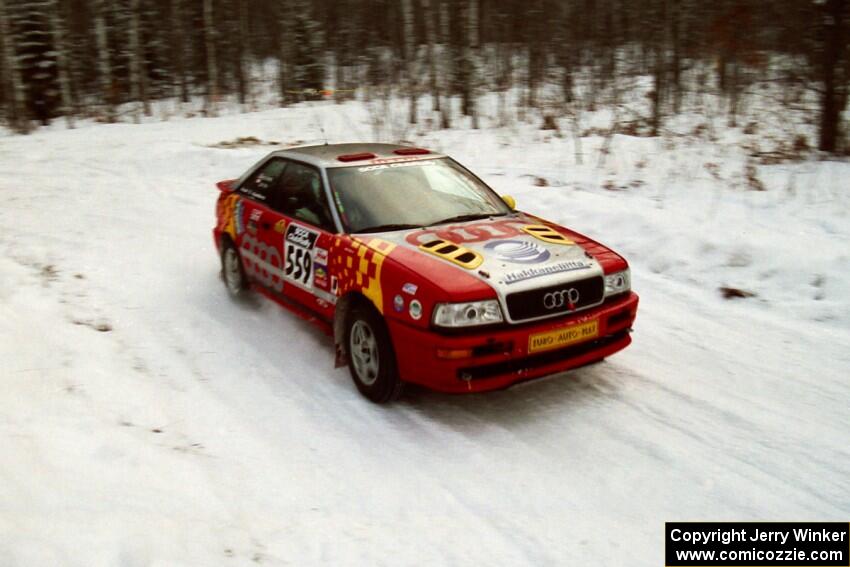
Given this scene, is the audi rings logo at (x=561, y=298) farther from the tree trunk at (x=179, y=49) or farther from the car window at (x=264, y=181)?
the tree trunk at (x=179, y=49)

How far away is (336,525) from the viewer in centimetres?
365

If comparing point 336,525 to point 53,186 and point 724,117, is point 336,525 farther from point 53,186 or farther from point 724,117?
point 724,117

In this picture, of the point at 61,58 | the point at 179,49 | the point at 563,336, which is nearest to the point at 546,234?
the point at 563,336

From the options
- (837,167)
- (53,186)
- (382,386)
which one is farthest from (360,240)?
(53,186)

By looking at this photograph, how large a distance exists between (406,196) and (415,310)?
4.71 feet

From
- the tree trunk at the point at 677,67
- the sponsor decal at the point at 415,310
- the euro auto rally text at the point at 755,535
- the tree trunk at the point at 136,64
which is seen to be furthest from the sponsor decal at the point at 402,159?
the tree trunk at the point at 136,64

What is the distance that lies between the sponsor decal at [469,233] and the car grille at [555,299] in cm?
69

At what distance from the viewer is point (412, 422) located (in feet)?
15.4

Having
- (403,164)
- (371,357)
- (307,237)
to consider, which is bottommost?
(371,357)

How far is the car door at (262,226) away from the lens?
19.9 feet

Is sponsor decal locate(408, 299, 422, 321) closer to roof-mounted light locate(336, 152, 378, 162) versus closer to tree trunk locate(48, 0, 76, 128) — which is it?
roof-mounted light locate(336, 152, 378, 162)

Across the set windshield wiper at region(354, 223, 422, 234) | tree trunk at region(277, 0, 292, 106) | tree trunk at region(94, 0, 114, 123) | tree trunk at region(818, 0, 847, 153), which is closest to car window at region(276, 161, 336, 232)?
windshield wiper at region(354, 223, 422, 234)

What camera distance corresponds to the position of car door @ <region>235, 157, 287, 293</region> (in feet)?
19.9

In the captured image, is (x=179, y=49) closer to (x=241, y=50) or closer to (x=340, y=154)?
(x=241, y=50)
